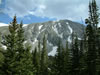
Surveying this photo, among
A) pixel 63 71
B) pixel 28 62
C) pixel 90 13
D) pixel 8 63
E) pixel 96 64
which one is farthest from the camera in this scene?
pixel 63 71

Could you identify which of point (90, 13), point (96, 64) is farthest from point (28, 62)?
point (90, 13)

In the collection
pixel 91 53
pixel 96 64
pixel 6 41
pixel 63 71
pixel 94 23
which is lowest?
pixel 63 71

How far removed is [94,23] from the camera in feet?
89.1

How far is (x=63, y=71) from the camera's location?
40188 millimetres

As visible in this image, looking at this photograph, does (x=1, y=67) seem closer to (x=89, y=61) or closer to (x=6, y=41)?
(x=6, y=41)

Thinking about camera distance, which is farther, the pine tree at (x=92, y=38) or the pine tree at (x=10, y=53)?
the pine tree at (x=92, y=38)

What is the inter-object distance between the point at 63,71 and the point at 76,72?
5.61 metres

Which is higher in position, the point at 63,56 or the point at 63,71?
the point at 63,56

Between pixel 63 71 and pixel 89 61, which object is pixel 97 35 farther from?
pixel 63 71

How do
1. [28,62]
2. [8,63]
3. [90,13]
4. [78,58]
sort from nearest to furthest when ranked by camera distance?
[8,63] → [90,13] → [28,62] → [78,58]

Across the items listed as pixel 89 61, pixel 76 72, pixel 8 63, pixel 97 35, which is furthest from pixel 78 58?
pixel 8 63

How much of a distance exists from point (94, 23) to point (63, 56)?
16.9 meters

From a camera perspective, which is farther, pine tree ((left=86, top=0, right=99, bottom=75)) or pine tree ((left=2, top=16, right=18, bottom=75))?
pine tree ((left=86, top=0, right=99, bottom=75))

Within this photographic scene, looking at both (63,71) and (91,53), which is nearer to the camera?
(91,53)
